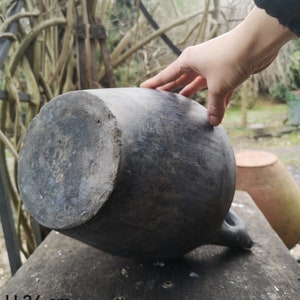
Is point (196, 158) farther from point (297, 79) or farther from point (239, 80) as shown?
point (297, 79)

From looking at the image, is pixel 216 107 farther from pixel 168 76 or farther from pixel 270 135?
pixel 270 135

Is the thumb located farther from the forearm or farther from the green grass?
the green grass

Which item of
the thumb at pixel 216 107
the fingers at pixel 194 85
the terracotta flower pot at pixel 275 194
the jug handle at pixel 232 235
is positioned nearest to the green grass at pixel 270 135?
the terracotta flower pot at pixel 275 194

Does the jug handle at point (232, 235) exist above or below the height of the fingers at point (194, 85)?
below

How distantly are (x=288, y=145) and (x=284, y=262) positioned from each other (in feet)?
18.0

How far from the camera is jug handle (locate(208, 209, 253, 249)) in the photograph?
3.87ft

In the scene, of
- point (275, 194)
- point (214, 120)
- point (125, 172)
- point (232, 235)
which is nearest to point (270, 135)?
point (275, 194)

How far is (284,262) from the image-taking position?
48.6 inches

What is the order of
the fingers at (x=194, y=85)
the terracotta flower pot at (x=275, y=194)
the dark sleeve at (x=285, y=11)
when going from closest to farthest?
the dark sleeve at (x=285, y=11), the fingers at (x=194, y=85), the terracotta flower pot at (x=275, y=194)

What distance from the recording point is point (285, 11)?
0.77 m

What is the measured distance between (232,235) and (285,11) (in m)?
0.69

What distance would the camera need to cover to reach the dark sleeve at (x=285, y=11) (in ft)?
2.49

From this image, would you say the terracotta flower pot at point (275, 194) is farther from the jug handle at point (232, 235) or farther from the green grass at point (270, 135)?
the green grass at point (270, 135)

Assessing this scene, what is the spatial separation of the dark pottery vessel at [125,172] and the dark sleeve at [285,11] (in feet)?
1.09
